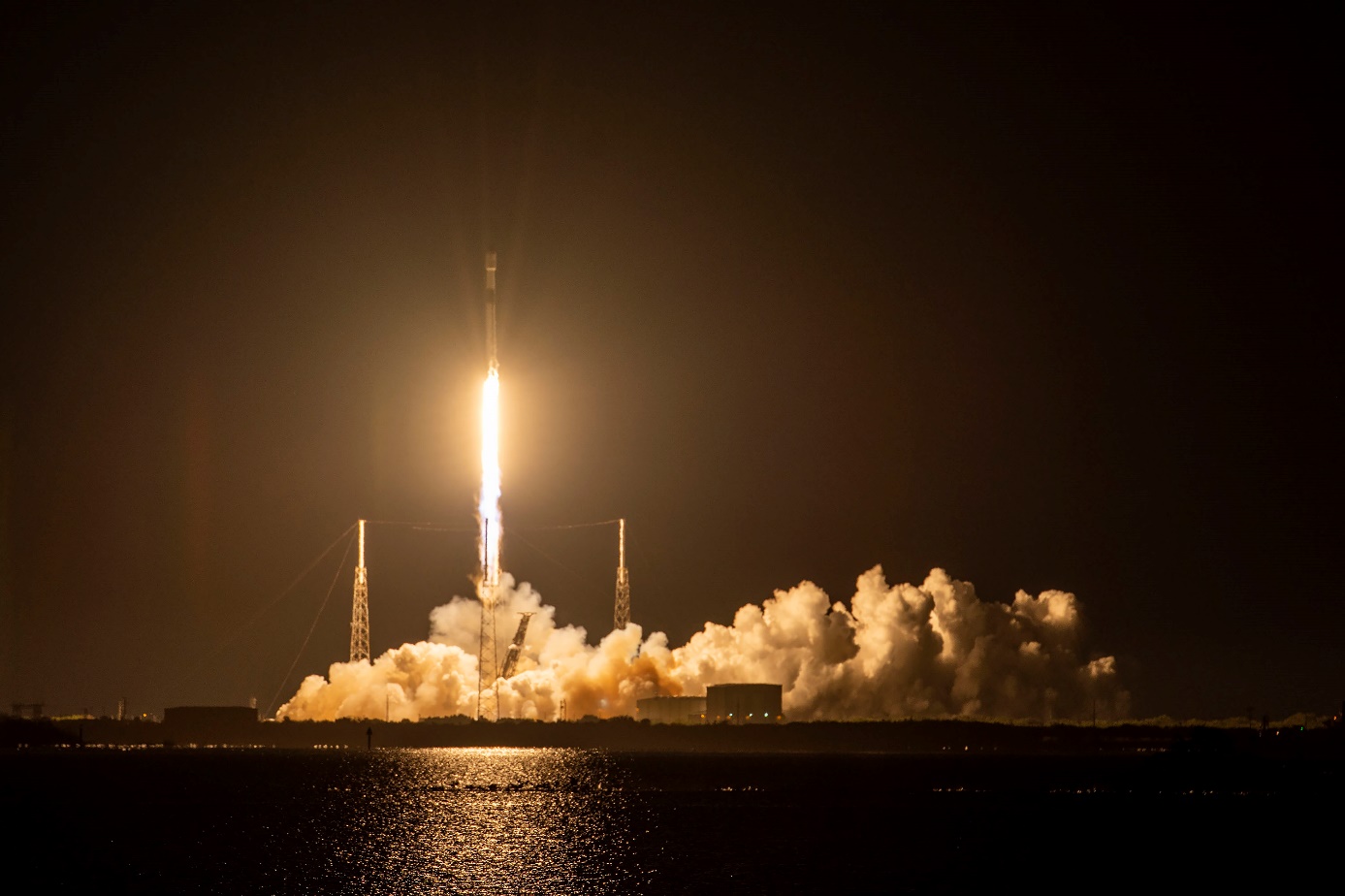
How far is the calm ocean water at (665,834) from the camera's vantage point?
8919cm

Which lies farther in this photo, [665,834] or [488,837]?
[665,834]

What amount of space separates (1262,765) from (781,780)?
192 ft

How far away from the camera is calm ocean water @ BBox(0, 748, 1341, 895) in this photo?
89.2 m

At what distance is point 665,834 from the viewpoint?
113 m

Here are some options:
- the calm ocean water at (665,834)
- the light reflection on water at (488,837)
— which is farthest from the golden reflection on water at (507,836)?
the calm ocean water at (665,834)

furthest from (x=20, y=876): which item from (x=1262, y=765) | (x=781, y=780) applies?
(x=1262, y=765)

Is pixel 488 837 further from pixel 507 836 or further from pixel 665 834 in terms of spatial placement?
pixel 665 834

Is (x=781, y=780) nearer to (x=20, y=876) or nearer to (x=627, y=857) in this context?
(x=627, y=857)

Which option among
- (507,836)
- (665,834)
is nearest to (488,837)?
(507,836)

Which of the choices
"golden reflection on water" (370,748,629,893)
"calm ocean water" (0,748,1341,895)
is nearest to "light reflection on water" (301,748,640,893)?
"golden reflection on water" (370,748,629,893)

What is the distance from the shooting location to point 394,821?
12419 cm

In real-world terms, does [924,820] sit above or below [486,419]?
below

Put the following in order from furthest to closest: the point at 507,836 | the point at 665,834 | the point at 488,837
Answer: the point at 665,834, the point at 507,836, the point at 488,837

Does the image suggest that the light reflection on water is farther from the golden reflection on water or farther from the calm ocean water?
the calm ocean water
